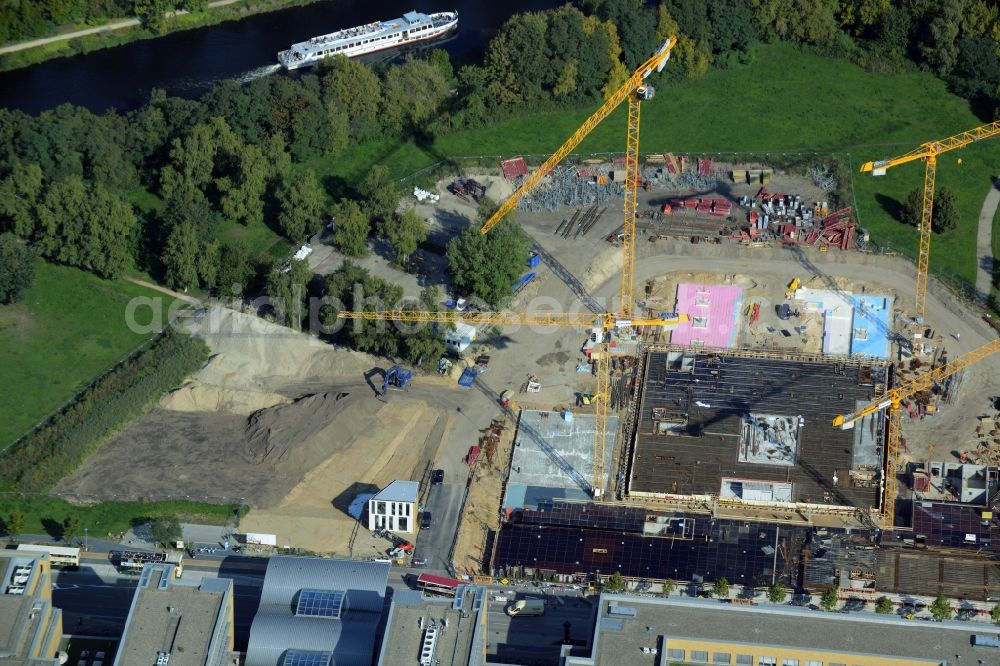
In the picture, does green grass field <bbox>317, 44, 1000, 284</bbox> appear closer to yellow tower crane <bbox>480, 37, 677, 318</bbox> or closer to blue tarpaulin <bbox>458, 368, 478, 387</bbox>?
yellow tower crane <bbox>480, 37, 677, 318</bbox>

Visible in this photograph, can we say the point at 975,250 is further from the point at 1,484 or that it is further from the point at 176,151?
the point at 1,484

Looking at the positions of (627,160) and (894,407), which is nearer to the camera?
(894,407)

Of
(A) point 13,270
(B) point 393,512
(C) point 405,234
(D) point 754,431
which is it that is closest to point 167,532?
(B) point 393,512

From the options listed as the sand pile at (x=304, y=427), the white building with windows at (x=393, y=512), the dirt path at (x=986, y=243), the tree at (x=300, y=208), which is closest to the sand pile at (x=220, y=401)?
the sand pile at (x=304, y=427)

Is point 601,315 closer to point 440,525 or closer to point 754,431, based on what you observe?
point 754,431

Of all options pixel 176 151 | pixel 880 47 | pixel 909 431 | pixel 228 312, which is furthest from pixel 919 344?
pixel 176 151
